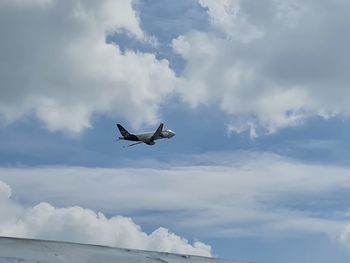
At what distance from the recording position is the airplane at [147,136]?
5822 inches

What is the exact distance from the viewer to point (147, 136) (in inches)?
5846

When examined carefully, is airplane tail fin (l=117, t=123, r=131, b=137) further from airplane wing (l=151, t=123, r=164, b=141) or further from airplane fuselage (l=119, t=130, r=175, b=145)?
airplane wing (l=151, t=123, r=164, b=141)

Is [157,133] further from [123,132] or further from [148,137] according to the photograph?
[123,132]

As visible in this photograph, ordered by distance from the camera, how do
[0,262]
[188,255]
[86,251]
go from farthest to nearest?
1. [188,255]
2. [86,251]
3. [0,262]

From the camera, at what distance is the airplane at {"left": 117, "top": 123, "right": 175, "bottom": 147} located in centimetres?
14788

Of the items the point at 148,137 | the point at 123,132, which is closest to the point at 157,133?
the point at 148,137

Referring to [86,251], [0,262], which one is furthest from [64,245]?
[0,262]

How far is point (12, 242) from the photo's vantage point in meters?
7.03

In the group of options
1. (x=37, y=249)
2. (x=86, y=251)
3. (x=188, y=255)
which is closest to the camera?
(x=37, y=249)

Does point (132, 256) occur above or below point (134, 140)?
below

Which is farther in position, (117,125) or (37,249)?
(117,125)

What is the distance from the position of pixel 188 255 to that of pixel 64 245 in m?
1.68

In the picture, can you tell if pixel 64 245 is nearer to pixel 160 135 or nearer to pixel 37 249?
pixel 37 249

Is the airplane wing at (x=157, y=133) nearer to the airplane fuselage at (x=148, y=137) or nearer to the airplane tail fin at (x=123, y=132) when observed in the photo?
the airplane fuselage at (x=148, y=137)
